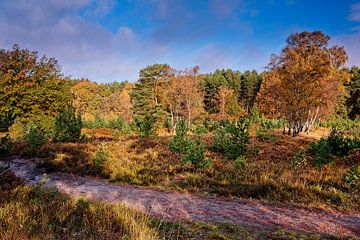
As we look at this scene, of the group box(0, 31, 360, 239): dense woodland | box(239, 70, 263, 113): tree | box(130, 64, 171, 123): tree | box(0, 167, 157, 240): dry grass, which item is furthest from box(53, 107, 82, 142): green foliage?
box(239, 70, 263, 113): tree

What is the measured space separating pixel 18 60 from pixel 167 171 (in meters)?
17.9

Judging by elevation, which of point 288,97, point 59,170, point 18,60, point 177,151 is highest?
point 18,60

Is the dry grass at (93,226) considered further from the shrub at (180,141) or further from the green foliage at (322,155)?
the shrub at (180,141)

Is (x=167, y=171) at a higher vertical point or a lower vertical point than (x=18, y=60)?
lower

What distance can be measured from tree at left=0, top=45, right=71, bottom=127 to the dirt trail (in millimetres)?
14795

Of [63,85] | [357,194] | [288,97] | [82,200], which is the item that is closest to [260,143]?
[288,97]

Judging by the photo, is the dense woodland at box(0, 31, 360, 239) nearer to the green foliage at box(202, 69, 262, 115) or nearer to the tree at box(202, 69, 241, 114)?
the tree at box(202, 69, 241, 114)

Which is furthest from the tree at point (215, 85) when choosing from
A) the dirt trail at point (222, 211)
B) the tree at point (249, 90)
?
the dirt trail at point (222, 211)

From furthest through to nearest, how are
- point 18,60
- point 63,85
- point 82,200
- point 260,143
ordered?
1. point 63,85
2. point 18,60
3. point 260,143
4. point 82,200

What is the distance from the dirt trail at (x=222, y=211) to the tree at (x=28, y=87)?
14.8 meters

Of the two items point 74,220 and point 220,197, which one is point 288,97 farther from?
point 74,220

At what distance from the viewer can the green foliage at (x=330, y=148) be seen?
466 inches

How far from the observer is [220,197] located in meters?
8.16

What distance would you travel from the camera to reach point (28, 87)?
21.5 metres
